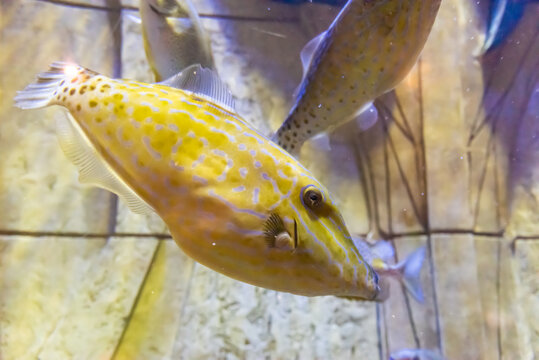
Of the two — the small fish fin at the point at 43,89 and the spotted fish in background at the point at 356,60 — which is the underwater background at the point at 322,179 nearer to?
the spotted fish in background at the point at 356,60

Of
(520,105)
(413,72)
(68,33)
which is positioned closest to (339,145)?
(413,72)

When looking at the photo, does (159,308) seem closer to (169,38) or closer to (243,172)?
(169,38)

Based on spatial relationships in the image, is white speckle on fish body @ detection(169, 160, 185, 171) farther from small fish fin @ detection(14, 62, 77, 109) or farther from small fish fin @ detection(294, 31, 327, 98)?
small fish fin @ detection(294, 31, 327, 98)

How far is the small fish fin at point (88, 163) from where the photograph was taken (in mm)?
934

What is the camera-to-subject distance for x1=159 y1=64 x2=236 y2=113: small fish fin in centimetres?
95

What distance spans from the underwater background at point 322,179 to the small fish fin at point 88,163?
5.57 ft

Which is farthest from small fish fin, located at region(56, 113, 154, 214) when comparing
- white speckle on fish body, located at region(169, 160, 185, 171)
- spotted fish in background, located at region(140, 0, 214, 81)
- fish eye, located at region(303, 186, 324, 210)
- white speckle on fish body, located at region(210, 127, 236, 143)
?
spotted fish in background, located at region(140, 0, 214, 81)

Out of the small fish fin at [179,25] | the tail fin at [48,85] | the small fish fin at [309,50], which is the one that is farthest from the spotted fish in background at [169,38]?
the tail fin at [48,85]

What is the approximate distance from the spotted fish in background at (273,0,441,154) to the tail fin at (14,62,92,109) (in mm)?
842

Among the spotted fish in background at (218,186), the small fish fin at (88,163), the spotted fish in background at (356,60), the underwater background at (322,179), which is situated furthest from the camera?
the underwater background at (322,179)

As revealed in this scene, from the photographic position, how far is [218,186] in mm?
828

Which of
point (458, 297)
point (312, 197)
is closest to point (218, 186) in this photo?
point (312, 197)

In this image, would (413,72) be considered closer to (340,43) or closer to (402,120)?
(402,120)

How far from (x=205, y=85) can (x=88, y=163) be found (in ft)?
1.14
